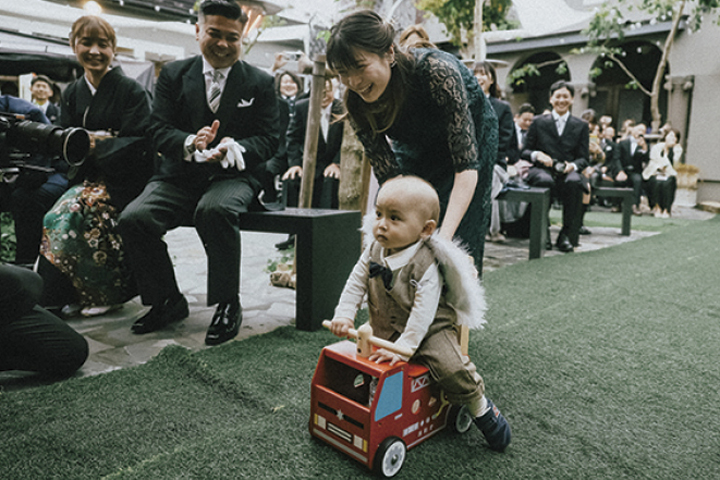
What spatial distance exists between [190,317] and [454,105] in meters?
2.25

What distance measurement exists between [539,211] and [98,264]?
4345 millimetres

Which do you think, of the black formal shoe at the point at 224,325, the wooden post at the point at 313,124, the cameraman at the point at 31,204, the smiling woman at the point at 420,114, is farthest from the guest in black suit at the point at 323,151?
the smiling woman at the point at 420,114

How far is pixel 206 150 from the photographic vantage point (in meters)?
3.08

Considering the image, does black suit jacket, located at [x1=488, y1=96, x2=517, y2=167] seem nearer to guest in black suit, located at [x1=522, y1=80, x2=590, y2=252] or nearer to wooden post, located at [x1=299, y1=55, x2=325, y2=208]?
guest in black suit, located at [x1=522, y1=80, x2=590, y2=252]

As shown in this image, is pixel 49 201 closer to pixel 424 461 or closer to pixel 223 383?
pixel 223 383

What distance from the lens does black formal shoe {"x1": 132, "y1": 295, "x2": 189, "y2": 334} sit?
10.2ft

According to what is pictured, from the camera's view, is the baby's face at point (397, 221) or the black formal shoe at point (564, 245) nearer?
the baby's face at point (397, 221)

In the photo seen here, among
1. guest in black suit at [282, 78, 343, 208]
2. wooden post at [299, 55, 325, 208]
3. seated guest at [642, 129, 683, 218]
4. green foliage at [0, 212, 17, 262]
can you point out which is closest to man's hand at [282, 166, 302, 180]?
guest in black suit at [282, 78, 343, 208]

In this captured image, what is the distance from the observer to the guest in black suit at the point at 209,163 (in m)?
2.95

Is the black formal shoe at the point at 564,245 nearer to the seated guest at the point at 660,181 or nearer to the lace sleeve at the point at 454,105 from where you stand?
the lace sleeve at the point at 454,105

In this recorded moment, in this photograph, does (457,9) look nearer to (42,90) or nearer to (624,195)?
(624,195)

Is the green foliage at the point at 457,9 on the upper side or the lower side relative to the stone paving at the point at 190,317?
upper

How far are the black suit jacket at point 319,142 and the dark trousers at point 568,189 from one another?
2.52 m

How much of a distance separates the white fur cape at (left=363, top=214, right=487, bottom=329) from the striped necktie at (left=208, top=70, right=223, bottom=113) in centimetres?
193
